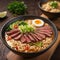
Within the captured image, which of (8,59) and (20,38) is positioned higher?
(20,38)

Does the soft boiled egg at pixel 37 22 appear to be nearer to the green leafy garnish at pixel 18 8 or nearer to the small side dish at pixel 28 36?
the small side dish at pixel 28 36

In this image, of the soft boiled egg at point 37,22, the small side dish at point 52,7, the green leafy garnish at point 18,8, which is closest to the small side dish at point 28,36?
the soft boiled egg at point 37,22

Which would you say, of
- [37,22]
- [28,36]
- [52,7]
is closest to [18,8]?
[52,7]

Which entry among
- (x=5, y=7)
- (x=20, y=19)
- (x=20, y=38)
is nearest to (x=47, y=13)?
(x=20, y=19)

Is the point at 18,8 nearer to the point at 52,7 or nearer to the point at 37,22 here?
the point at 52,7

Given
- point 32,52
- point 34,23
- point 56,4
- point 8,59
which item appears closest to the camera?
point 32,52

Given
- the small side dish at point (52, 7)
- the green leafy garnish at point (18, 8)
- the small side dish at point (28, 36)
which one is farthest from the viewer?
the green leafy garnish at point (18, 8)

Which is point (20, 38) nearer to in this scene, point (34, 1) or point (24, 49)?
point (24, 49)

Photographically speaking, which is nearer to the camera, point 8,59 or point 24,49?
point 24,49

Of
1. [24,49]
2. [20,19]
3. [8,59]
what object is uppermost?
[20,19]
